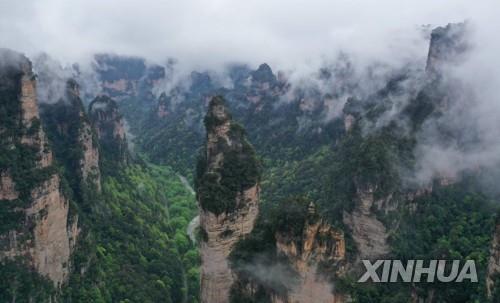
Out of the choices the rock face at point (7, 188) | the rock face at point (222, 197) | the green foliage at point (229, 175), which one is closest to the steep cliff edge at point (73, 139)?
the rock face at point (7, 188)

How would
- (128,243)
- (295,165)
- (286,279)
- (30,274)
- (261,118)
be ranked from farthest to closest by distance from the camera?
1. (261,118)
2. (295,165)
3. (128,243)
4. (30,274)
5. (286,279)

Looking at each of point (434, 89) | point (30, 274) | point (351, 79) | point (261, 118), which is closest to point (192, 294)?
point (30, 274)

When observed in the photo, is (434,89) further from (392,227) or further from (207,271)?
(207,271)

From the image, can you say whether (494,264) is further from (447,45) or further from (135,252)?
(447,45)

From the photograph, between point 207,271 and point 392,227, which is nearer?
point 207,271

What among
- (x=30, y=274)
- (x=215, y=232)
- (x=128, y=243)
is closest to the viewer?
(x=215, y=232)

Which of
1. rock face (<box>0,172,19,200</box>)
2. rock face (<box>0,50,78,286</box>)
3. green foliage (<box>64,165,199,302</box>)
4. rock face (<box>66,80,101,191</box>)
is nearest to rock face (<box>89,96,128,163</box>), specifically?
green foliage (<box>64,165,199,302</box>)
